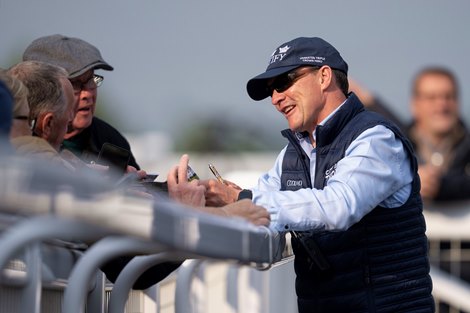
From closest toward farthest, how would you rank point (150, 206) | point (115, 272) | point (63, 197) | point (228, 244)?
1. point (63, 197)
2. point (150, 206)
3. point (228, 244)
4. point (115, 272)

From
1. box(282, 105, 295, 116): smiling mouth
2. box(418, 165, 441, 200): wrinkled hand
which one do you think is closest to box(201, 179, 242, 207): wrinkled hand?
box(282, 105, 295, 116): smiling mouth

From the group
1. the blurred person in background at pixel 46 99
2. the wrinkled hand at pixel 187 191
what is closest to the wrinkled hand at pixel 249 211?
the wrinkled hand at pixel 187 191

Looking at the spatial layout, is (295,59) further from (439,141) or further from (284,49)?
(439,141)

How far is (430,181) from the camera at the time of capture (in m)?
7.55

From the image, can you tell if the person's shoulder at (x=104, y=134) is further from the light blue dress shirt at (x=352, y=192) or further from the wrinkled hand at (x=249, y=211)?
the wrinkled hand at (x=249, y=211)

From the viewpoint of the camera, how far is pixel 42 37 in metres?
4.88

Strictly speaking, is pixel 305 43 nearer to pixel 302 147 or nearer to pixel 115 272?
pixel 302 147

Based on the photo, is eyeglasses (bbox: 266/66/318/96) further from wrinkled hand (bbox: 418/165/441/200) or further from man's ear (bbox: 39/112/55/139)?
wrinkled hand (bbox: 418/165/441/200)

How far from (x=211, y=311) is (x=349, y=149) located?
1.31 m

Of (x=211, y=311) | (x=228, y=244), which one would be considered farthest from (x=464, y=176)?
(x=228, y=244)

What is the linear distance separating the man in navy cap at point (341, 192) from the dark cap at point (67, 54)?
882 millimetres

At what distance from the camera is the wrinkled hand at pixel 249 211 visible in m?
3.36

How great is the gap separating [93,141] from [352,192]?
1.75m

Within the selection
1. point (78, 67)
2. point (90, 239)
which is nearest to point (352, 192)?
point (90, 239)
